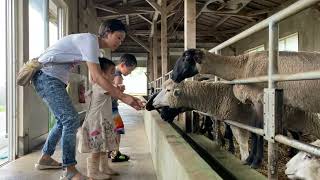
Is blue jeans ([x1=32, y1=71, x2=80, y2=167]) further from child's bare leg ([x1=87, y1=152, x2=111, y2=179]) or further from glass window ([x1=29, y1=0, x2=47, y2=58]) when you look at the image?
glass window ([x1=29, y1=0, x2=47, y2=58])

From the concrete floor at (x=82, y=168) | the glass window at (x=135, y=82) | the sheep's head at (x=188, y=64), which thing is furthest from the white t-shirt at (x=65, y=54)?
the glass window at (x=135, y=82)

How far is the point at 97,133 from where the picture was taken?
3092 mm

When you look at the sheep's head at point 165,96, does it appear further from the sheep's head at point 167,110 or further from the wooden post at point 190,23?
the wooden post at point 190,23

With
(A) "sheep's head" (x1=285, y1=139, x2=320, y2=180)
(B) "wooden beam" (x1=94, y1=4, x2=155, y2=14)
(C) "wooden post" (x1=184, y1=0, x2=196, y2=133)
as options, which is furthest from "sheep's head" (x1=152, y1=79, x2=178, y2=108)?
(B) "wooden beam" (x1=94, y1=4, x2=155, y2=14)

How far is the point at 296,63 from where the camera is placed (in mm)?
2957

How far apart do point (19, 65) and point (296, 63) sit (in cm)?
313

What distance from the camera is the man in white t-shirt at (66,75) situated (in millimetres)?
2617

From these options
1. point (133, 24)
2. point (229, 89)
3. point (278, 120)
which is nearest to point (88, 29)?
point (133, 24)

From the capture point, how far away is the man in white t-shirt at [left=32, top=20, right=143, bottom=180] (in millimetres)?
2617

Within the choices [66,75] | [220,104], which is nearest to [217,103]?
[220,104]

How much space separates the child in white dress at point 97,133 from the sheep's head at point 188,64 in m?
0.80

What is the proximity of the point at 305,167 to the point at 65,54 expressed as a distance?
1.86 meters

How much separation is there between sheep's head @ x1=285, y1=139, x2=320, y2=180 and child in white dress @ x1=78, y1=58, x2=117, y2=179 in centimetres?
157

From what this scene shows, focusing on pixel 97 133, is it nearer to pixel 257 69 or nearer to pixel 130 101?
pixel 130 101
